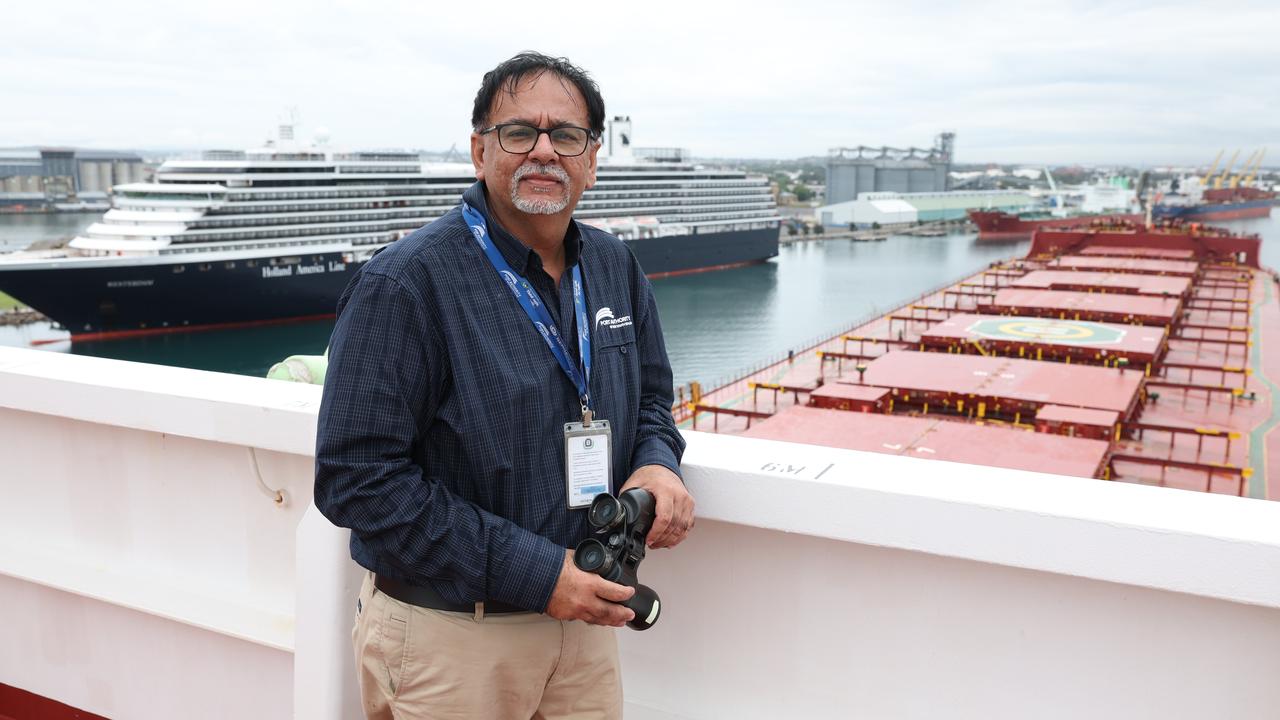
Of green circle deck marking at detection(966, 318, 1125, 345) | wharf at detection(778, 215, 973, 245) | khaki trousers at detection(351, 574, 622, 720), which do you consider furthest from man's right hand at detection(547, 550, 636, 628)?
wharf at detection(778, 215, 973, 245)

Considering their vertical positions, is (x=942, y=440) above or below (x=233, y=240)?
below

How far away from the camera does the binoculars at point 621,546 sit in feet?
4.44

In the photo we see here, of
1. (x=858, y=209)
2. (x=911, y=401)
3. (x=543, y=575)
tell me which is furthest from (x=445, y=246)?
(x=858, y=209)

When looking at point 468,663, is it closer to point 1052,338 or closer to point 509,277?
point 509,277

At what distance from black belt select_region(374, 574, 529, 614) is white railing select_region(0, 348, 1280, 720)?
32 cm

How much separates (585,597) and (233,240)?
109 feet

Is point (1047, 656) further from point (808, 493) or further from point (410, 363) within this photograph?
point (410, 363)

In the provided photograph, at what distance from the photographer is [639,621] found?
1380mm

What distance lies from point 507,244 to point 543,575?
47 cm

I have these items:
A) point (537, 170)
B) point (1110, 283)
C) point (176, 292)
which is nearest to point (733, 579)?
point (537, 170)

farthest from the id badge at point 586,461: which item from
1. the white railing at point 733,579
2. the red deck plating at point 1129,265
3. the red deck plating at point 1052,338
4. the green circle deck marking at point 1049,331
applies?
the red deck plating at point 1129,265

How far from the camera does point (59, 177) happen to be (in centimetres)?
9719

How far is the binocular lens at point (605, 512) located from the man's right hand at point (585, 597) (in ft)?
0.20

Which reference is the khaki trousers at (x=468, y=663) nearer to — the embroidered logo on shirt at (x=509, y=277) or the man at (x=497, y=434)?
the man at (x=497, y=434)
